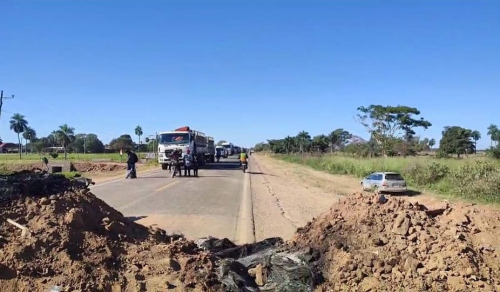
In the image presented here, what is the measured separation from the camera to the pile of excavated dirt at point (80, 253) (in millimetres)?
5512

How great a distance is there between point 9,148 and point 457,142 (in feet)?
461

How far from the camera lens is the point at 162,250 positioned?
6445mm

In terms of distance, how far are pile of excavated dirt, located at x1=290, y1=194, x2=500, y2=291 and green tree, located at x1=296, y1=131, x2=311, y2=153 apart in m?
98.9

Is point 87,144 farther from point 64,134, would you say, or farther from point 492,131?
point 492,131

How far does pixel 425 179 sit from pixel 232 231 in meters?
23.1

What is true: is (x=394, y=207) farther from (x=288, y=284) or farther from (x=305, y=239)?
(x=288, y=284)

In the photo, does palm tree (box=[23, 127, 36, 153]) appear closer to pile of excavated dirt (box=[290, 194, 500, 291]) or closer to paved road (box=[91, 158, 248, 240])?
paved road (box=[91, 158, 248, 240])

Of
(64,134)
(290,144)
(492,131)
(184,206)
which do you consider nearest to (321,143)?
(290,144)

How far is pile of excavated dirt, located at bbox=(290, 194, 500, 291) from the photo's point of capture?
228 inches

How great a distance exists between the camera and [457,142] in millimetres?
67500

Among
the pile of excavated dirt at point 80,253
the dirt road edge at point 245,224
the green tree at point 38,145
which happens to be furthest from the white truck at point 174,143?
the green tree at point 38,145

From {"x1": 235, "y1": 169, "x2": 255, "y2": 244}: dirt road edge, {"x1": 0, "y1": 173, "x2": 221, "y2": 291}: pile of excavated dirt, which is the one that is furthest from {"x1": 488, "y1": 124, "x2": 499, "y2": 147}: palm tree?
{"x1": 0, "y1": 173, "x2": 221, "y2": 291}: pile of excavated dirt

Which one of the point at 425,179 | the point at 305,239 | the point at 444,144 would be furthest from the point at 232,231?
the point at 444,144

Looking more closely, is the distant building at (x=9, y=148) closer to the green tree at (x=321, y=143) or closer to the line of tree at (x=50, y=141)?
the line of tree at (x=50, y=141)
